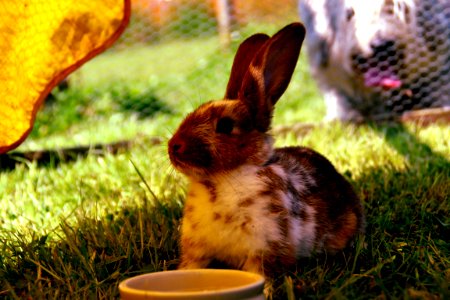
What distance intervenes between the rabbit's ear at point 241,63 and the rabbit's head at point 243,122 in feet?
0.27

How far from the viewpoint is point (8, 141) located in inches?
99.2

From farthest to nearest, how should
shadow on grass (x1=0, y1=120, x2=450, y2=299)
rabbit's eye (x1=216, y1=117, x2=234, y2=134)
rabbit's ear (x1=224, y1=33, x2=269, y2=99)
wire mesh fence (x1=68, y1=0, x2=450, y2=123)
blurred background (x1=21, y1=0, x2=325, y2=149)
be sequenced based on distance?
1. blurred background (x1=21, y1=0, x2=325, y2=149)
2. wire mesh fence (x1=68, y1=0, x2=450, y2=123)
3. rabbit's ear (x1=224, y1=33, x2=269, y2=99)
4. rabbit's eye (x1=216, y1=117, x2=234, y2=134)
5. shadow on grass (x1=0, y1=120, x2=450, y2=299)

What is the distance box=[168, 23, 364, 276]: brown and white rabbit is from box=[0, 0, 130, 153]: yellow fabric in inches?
35.6

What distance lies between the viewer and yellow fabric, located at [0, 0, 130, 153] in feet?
8.25

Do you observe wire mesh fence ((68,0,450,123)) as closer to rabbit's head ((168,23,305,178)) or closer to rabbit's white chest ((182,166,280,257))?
rabbit's head ((168,23,305,178))

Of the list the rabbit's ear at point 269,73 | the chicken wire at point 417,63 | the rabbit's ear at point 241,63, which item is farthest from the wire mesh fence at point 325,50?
the rabbit's ear at point 269,73

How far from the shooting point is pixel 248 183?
181 centimetres

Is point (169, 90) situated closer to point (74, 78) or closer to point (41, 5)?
point (74, 78)

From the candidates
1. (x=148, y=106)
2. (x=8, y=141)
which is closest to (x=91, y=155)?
(x=8, y=141)

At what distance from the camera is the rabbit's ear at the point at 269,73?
184cm

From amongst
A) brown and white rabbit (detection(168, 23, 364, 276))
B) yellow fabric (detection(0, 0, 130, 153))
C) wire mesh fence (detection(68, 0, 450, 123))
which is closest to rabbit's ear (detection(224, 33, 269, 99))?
brown and white rabbit (detection(168, 23, 364, 276))

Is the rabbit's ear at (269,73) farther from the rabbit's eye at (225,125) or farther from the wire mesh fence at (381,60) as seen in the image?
the wire mesh fence at (381,60)

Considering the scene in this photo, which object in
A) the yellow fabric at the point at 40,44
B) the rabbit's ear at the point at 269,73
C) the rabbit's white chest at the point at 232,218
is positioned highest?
the yellow fabric at the point at 40,44

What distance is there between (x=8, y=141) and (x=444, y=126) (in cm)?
269
